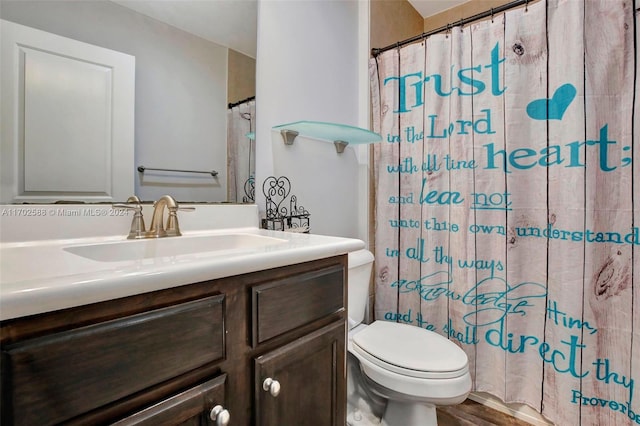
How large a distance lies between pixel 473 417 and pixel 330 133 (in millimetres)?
1526

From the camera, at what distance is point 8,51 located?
77 cm

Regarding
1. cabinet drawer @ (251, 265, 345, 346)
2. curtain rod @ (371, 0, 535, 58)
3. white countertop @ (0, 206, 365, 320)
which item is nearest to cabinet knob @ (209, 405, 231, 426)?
cabinet drawer @ (251, 265, 345, 346)

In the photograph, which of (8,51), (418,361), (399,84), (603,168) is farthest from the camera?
(399,84)

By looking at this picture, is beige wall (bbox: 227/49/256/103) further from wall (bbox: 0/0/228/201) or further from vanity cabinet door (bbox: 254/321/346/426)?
vanity cabinet door (bbox: 254/321/346/426)

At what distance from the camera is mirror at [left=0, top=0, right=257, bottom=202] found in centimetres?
91

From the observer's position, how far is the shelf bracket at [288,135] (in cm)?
140

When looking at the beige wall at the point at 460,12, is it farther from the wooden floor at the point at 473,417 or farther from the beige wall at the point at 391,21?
the wooden floor at the point at 473,417

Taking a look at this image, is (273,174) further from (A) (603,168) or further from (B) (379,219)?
(A) (603,168)

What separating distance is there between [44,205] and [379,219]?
4.72 feet

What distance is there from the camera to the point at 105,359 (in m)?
0.45

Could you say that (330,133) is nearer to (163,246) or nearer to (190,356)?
(163,246)

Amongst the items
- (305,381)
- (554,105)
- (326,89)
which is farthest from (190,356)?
(554,105)

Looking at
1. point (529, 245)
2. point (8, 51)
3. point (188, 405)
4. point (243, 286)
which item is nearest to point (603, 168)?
point (529, 245)

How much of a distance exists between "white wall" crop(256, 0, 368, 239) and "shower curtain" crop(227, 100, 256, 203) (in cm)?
4
